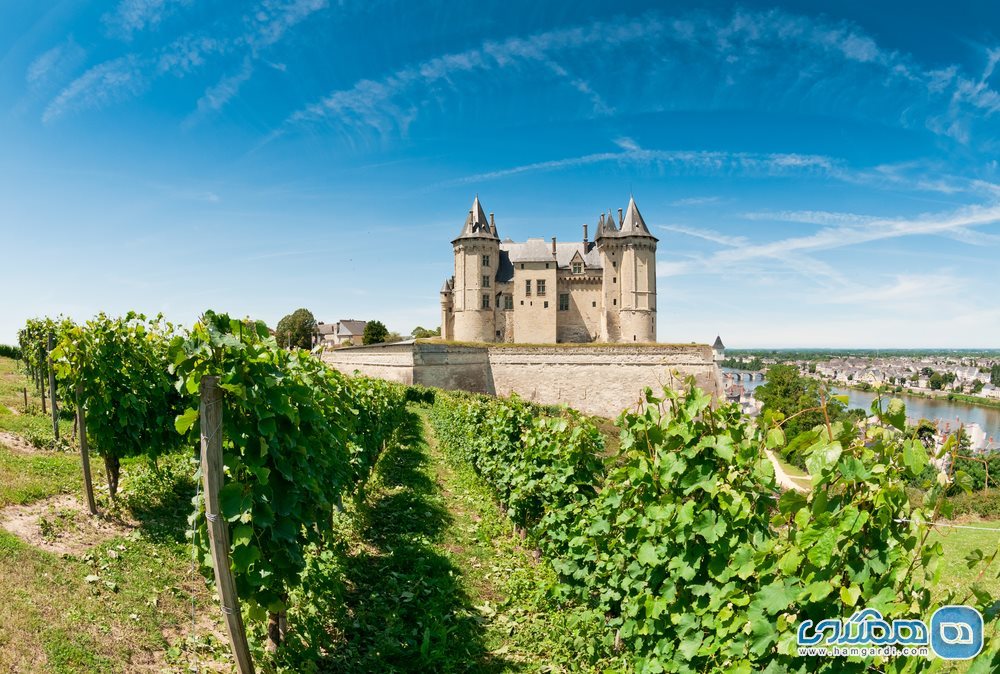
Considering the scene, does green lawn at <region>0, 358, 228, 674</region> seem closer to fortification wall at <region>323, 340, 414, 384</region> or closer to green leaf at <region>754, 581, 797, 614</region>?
green leaf at <region>754, 581, 797, 614</region>

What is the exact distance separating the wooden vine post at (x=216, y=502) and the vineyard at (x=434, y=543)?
2 cm

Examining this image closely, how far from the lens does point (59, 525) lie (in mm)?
6809

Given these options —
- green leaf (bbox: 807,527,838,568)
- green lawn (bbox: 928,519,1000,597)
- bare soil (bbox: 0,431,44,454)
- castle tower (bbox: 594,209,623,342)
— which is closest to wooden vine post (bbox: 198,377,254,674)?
green leaf (bbox: 807,527,838,568)

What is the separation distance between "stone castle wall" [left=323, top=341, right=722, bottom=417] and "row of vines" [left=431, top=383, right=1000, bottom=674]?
3520 cm

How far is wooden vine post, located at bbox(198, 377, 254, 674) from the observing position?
354 centimetres

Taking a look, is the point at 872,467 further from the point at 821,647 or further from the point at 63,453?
the point at 63,453

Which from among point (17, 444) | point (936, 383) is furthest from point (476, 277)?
point (936, 383)

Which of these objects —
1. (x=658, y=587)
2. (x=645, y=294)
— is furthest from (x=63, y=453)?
(x=645, y=294)

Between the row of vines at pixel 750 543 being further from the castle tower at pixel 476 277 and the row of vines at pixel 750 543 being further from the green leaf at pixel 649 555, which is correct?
the castle tower at pixel 476 277

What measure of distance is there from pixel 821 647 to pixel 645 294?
45651mm

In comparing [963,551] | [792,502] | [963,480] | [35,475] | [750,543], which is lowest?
[963,551]

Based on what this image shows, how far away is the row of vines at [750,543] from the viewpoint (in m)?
2.53

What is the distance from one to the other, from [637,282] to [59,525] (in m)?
44.1

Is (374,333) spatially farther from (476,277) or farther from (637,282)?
(637,282)
